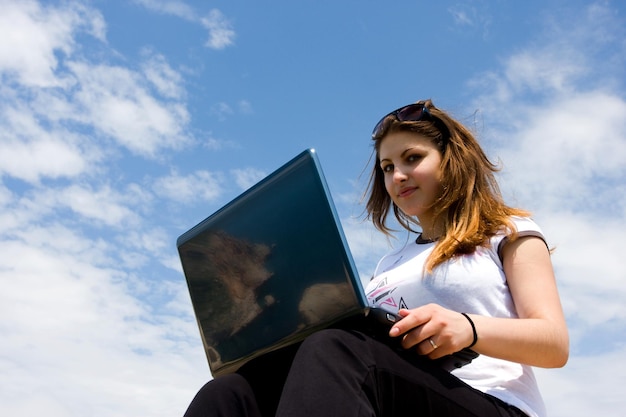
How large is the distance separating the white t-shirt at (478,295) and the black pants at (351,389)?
12cm

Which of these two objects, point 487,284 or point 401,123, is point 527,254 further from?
point 401,123

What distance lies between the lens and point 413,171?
2.50 m

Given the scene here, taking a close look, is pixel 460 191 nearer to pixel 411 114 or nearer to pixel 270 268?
pixel 411 114

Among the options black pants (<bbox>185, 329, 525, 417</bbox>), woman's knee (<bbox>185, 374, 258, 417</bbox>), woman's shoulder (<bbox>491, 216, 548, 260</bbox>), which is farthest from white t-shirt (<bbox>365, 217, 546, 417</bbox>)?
woman's knee (<bbox>185, 374, 258, 417</bbox>)

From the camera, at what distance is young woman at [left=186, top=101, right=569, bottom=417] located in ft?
4.95

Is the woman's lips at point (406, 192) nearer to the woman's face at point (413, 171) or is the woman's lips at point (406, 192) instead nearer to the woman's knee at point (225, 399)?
the woman's face at point (413, 171)

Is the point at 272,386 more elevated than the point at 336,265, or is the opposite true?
the point at 336,265

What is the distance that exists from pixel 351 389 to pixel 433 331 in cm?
30

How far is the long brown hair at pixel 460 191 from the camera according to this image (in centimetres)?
220

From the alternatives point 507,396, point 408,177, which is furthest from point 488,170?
point 507,396

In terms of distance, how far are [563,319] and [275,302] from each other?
0.87m

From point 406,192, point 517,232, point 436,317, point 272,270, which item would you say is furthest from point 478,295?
point 272,270

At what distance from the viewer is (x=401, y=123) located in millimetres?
2564

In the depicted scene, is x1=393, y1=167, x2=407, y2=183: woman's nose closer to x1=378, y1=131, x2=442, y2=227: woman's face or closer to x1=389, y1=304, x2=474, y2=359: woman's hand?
x1=378, y1=131, x2=442, y2=227: woman's face
